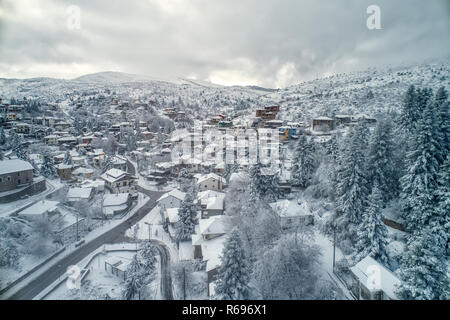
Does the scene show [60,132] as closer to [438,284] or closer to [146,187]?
[146,187]

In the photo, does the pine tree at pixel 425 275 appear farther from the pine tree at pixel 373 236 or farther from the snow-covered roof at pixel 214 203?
the snow-covered roof at pixel 214 203

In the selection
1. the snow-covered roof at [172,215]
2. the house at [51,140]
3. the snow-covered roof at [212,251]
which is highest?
the house at [51,140]

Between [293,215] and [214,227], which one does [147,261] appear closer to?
[214,227]

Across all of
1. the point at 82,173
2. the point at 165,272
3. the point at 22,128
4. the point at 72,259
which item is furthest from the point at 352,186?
the point at 22,128

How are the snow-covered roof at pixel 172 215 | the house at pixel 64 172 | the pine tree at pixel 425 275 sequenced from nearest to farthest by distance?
the pine tree at pixel 425 275 → the snow-covered roof at pixel 172 215 → the house at pixel 64 172

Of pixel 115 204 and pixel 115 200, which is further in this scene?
pixel 115 200

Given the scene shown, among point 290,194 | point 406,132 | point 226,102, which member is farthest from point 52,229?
point 226,102

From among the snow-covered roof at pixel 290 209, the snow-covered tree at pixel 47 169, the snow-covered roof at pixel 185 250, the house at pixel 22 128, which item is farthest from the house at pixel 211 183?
the house at pixel 22 128

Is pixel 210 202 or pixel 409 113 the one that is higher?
pixel 409 113
